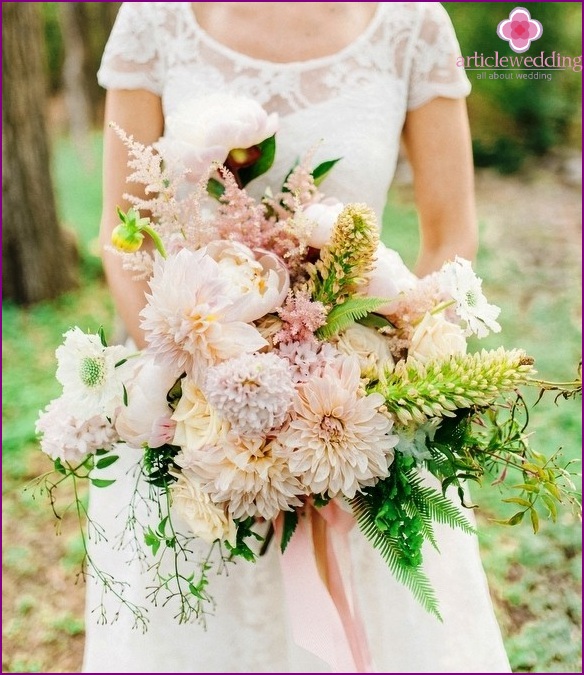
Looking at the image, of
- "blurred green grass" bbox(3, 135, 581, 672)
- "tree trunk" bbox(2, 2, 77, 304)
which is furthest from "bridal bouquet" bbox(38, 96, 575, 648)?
"tree trunk" bbox(2, 2, 77, 304)

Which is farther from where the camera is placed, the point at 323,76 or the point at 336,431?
the point at 323,76

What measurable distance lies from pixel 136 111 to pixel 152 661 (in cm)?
133

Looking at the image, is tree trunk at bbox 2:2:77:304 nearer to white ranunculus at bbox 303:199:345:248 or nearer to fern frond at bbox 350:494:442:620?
white ranunculus at bbox 303:199:345:248

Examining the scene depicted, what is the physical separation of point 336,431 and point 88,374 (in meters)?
0.39

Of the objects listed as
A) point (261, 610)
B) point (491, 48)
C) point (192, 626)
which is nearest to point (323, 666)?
point (261, 610)

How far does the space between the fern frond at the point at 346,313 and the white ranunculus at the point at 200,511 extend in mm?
313

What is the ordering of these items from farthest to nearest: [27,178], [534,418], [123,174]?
1. [27,178]
2. [534,418]
3. [123,174]

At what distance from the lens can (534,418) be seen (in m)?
3.65

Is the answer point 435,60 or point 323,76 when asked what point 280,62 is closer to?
point 323,76

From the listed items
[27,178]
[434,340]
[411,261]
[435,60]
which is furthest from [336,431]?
[411,261]

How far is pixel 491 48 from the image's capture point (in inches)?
288

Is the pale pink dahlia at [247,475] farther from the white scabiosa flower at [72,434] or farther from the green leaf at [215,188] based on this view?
the green leaf at [215,188]

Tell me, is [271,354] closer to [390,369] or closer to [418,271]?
[390,369]

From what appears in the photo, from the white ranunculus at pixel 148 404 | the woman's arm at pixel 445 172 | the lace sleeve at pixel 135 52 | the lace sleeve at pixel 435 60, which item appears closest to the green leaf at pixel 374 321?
the white ranunculus at pixel 148 404
